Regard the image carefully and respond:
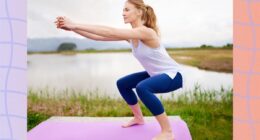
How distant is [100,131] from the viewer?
374 centimetres

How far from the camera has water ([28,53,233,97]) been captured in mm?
5164

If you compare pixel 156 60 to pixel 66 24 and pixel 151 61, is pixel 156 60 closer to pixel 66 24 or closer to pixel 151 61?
pixel 151 61

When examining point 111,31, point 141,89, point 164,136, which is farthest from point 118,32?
point 164,136

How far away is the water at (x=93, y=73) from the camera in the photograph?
516cm

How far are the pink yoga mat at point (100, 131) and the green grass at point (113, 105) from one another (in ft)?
2.84

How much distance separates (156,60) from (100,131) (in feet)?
2.62

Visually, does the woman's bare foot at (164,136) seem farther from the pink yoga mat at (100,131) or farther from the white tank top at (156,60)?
the white tank top at (156,60)

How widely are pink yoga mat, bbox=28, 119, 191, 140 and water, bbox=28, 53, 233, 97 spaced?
3.66ft

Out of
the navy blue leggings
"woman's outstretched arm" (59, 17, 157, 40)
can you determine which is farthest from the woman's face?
the navy blue leggings

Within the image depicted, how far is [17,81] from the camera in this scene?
6.44 feet

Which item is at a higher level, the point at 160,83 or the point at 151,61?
the point at 151,61

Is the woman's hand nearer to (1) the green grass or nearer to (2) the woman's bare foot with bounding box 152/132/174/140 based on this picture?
(2) the woman's bare foot with bounding box 152/132/174/140

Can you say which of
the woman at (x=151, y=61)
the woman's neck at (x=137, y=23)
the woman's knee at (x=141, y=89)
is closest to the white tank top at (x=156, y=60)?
the woman at (x=151, y=61)

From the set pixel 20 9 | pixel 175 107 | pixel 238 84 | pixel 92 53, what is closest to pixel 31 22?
pixel 92 53
